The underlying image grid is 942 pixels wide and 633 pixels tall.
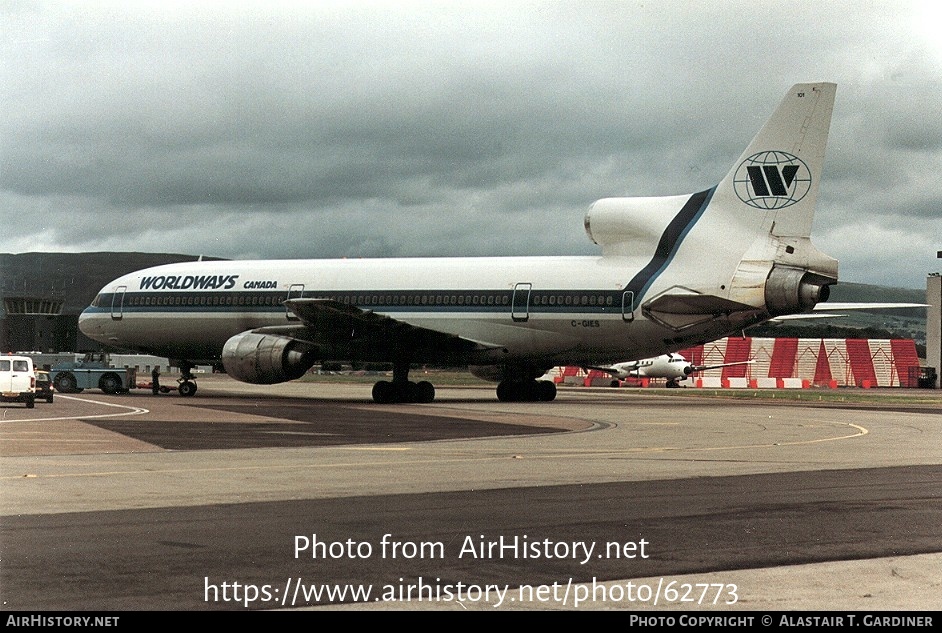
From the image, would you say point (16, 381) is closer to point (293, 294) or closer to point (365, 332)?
point (365, 332)

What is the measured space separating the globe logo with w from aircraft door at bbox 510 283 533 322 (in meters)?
7.31

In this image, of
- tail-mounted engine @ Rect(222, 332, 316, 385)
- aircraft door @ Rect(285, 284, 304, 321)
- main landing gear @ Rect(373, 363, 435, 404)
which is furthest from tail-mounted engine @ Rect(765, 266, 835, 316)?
aircraft door @ Rect(285, 284, 304, 321)

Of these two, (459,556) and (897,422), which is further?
(897,422)

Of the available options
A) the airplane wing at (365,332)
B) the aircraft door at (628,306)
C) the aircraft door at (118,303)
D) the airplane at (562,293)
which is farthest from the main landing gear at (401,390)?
the aircraft door at (118,303)

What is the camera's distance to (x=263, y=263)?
45.1 m

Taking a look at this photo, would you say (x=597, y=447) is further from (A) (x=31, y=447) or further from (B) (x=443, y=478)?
(A) (x=31, y=447)

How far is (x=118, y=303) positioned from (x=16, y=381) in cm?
1424

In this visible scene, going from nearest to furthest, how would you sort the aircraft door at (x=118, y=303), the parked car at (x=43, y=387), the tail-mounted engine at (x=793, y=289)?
the tail-mounted engine at (x=793, y=289) → the parked car at (x=43, y=387) → the aircraft door at (x=118, y=303)

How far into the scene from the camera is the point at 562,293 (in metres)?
38.4

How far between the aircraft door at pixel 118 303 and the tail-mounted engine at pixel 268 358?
27.8 ft

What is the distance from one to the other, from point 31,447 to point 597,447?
969cm

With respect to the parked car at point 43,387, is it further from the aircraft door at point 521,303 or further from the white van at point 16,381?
the aircraft door at point 521,303

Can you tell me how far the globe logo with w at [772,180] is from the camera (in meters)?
35.9
